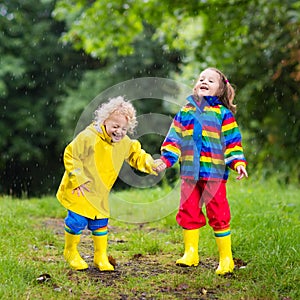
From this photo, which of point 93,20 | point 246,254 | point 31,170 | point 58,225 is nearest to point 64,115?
point 31,170

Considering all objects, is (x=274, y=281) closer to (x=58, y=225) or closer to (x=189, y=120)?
(x=189, y=120)

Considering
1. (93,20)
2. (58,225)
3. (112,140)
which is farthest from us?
(93,20)

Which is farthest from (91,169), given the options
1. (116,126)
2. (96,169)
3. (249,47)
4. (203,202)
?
→ (249,47)

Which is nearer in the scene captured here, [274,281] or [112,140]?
[274,281]

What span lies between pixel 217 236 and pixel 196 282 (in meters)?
0.51

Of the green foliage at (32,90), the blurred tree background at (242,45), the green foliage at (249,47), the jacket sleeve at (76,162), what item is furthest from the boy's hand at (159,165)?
the green foliage at (32,90)

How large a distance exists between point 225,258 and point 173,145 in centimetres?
89

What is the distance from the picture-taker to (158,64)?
61.4ft

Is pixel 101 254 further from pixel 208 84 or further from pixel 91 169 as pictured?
pixel 208 84

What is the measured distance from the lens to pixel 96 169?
3.95 meters

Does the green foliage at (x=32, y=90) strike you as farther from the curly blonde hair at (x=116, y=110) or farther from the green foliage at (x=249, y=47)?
the curly blonde hair at (x=116, y=110)

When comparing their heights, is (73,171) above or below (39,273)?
above

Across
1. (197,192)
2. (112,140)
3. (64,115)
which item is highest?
(64,115)

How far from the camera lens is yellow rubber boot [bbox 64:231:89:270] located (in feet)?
13.2
